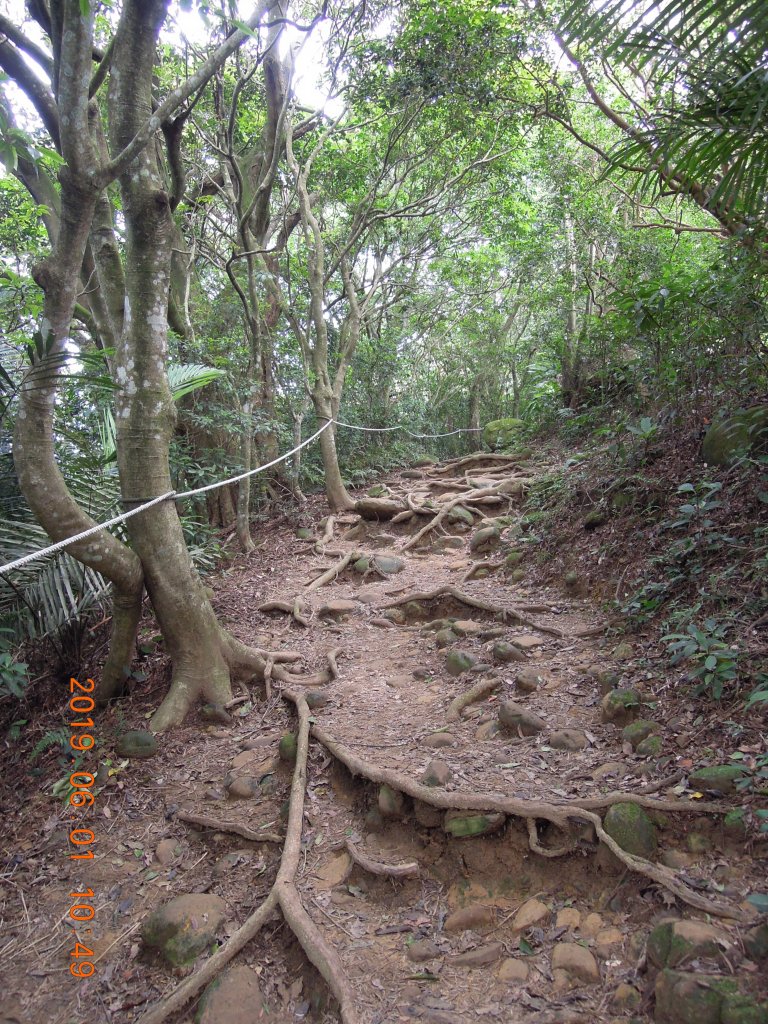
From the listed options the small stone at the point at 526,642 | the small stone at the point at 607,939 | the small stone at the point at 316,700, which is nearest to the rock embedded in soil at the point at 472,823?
the small stone at the point at 607,939

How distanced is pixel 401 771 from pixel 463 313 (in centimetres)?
1210

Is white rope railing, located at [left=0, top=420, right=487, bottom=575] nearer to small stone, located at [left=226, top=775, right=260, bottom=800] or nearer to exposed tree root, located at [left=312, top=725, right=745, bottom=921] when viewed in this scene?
small stone, located at [left=226, top=775, right=260, bottom=800]

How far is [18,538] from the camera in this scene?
3941mm

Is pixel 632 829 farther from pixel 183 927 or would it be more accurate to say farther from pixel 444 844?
pixel 183 927

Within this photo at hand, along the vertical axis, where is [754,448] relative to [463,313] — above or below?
below

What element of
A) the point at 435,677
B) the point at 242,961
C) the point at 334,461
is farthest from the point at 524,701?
the point at 334,461

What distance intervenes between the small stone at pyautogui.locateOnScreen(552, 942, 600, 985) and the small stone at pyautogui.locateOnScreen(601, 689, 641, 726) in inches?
46.2

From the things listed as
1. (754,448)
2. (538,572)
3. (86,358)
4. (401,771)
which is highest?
(86,358)

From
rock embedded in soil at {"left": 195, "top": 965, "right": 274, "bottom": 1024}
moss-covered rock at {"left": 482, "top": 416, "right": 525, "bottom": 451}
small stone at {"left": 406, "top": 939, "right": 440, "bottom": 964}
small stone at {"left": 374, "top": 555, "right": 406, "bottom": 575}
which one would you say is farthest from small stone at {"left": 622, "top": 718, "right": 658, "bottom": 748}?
moss-covered rock at {"left": 482, "top": 416, "right": 525, "bottom": 451}

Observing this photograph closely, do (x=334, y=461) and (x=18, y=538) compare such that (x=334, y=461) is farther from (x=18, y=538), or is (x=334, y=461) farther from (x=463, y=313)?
(x=463, y=313)

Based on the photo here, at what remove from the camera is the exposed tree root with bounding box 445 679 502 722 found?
11.6ft

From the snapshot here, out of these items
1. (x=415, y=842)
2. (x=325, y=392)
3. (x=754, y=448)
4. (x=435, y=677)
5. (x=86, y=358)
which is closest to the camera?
(x=415, y=842)

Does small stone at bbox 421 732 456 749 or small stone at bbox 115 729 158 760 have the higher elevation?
small stone at bbox 115 729 158 760

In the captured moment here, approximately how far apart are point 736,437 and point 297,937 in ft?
12.9
